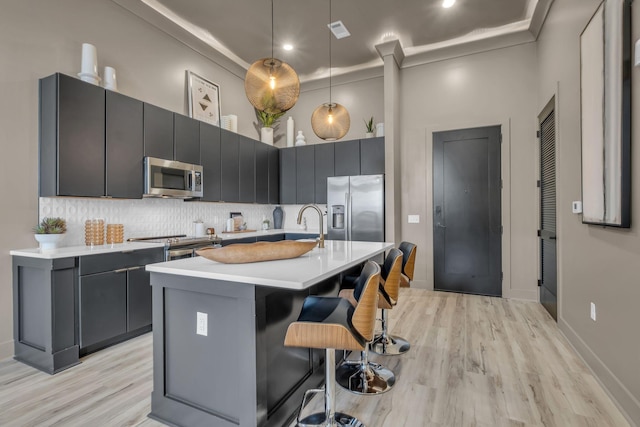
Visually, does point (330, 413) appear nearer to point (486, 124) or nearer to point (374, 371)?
point (374, 371)

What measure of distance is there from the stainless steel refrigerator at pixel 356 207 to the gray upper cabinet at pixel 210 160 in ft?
5.58

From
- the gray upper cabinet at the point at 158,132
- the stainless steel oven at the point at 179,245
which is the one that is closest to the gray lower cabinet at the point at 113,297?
the stainless steel oven at the point at 179,245

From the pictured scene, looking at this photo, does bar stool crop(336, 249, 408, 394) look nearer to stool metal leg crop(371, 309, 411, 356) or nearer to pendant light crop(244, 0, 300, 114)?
stool metal leg crop(371, 309, 411, 356)

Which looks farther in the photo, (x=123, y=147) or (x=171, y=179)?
(x=171, y=179)

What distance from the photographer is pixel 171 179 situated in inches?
144

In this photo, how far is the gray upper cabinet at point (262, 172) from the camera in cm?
516

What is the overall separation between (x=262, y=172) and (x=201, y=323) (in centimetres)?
378

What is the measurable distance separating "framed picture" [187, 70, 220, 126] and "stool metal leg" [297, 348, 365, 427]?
3804 mm

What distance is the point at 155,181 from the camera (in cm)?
346

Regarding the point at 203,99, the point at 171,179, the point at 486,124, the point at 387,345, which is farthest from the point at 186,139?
the point at 486,124

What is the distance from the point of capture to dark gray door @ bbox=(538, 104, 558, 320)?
348cm

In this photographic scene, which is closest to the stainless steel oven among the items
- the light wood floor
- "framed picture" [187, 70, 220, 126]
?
the light wood floor

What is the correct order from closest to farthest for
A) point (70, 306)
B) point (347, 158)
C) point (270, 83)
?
point (270, 83), point (70, 306), point (347, 158)

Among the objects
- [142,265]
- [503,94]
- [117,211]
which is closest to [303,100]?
[503,94]
